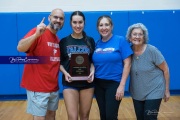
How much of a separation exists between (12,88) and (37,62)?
259 cm

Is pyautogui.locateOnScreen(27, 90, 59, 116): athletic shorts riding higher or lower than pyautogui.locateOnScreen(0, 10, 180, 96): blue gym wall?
lower

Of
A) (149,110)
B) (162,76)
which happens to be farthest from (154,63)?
(149,110)

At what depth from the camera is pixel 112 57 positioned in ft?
6.93

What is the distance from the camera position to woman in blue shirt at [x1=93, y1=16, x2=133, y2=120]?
213 cm

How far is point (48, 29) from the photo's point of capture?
2170mm

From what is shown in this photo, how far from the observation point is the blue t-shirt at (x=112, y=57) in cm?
212
